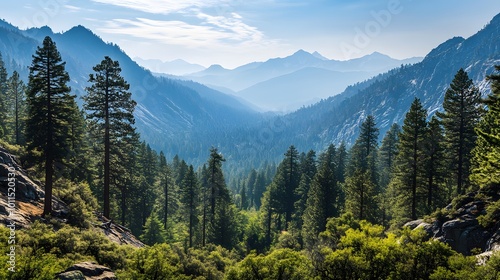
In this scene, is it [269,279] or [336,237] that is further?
[336,237]

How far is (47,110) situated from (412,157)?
104 feet

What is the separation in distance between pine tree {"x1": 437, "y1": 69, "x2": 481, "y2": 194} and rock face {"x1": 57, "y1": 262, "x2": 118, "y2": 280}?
103 ft

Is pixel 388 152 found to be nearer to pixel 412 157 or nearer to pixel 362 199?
pixel 412 157

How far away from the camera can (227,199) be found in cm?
4912

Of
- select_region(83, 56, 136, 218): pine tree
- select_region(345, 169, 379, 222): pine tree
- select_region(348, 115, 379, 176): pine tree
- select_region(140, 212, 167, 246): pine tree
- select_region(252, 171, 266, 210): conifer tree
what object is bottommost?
select_region(252, 171, 266, 210): conifer tree

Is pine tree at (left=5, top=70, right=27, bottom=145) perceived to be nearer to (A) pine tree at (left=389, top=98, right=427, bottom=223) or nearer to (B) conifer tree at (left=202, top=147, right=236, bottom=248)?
(B) conifer tree at (left=202, top=147, right=236, bottom=248)

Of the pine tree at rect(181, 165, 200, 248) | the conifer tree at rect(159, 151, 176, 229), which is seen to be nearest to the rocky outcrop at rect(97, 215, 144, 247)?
the pine tree at rect(181, 165, 200, 248)

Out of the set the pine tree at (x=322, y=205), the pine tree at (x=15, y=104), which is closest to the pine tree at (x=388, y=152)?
the pine tree at (x=322, y=205)

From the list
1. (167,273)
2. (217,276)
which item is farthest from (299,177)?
(167,273)

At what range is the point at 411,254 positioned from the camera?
16859mm

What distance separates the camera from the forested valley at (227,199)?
53.9ft

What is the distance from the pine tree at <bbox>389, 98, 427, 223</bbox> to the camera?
3241 centimetres

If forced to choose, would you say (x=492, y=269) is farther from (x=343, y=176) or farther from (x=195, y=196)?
(x=343, y=176)

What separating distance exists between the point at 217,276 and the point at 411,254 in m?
12.4
